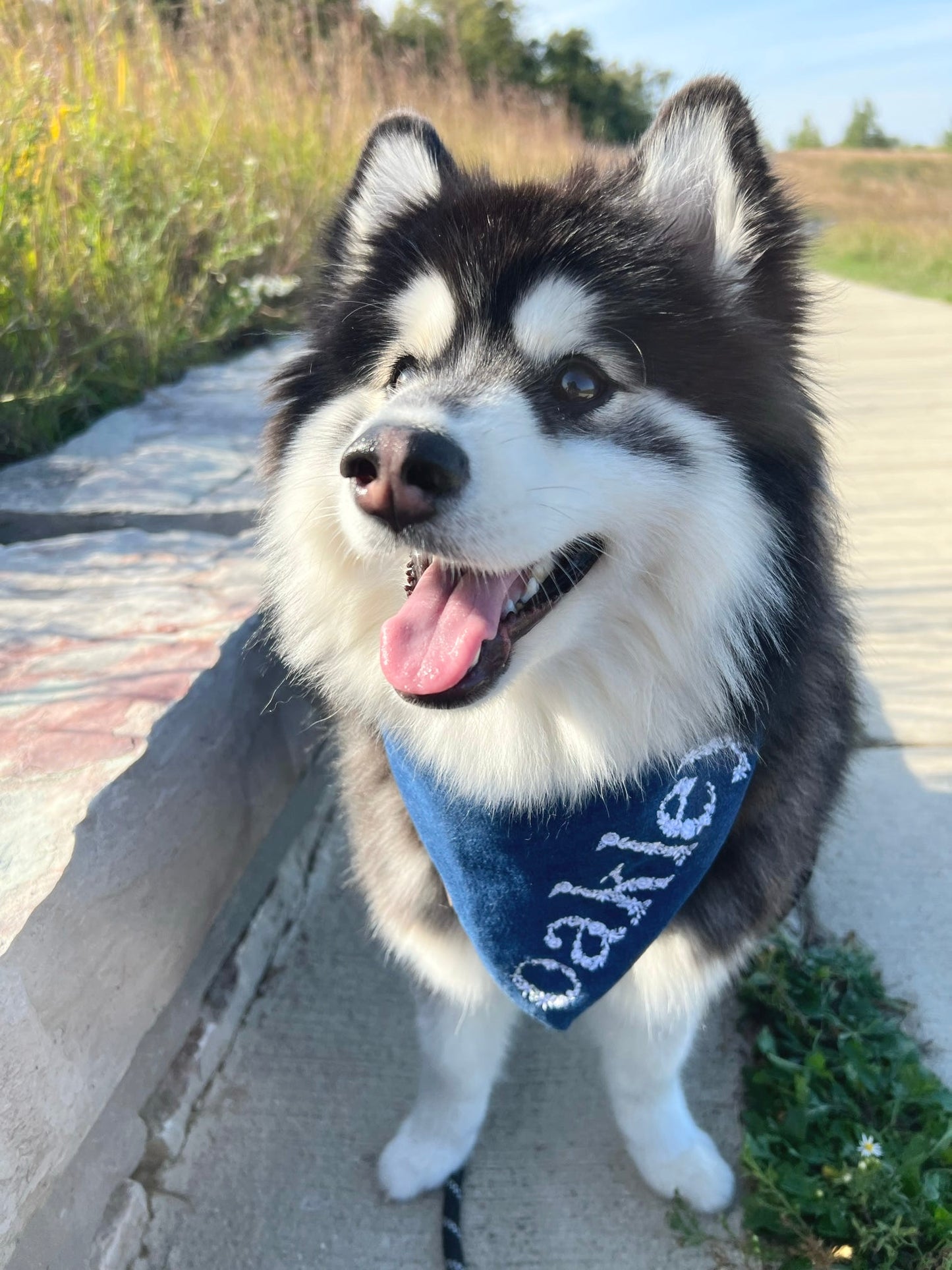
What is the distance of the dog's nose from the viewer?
1242 millimetres

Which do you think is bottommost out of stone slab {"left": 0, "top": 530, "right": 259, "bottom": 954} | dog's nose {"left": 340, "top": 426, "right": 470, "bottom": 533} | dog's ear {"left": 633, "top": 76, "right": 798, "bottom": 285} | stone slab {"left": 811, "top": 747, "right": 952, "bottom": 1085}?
stone slab {"left": 811, "top": 747, "right": 952, "bottom": 1085}

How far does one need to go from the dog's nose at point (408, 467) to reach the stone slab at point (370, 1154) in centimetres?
144

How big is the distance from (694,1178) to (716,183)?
1876 mm

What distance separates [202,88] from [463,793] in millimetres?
6679

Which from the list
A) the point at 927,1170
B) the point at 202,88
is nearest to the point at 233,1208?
the point at 927,1170

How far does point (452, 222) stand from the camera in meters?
1.65

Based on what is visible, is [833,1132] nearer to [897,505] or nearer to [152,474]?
[152,474]

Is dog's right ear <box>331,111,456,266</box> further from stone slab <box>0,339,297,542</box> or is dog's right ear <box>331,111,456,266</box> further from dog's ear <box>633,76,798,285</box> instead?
stone slab <box>0,339,297,542</box>

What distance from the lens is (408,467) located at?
125 centimetres

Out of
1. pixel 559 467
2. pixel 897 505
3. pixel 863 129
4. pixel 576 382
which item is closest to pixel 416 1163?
pixel 559 467

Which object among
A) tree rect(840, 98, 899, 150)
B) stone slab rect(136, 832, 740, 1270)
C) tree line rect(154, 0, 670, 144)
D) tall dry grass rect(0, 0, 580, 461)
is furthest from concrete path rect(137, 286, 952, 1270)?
tree rect(840, 98, 899, 150)

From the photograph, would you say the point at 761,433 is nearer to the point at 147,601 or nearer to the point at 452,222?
the point at 452,222

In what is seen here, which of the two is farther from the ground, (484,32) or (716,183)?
(484,32)

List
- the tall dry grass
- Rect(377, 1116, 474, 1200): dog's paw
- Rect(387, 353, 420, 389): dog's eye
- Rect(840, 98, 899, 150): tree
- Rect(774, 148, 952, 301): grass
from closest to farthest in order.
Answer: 1. Rect(387, 353, 420, 389): dog's eye
2. Rect(377, 1116, 474, 1200): dog's paw
3. the tall dry grass
4. Rect(774, 148, 952, 301): grass
5. Rect(840, 98, 899, 150): tree
